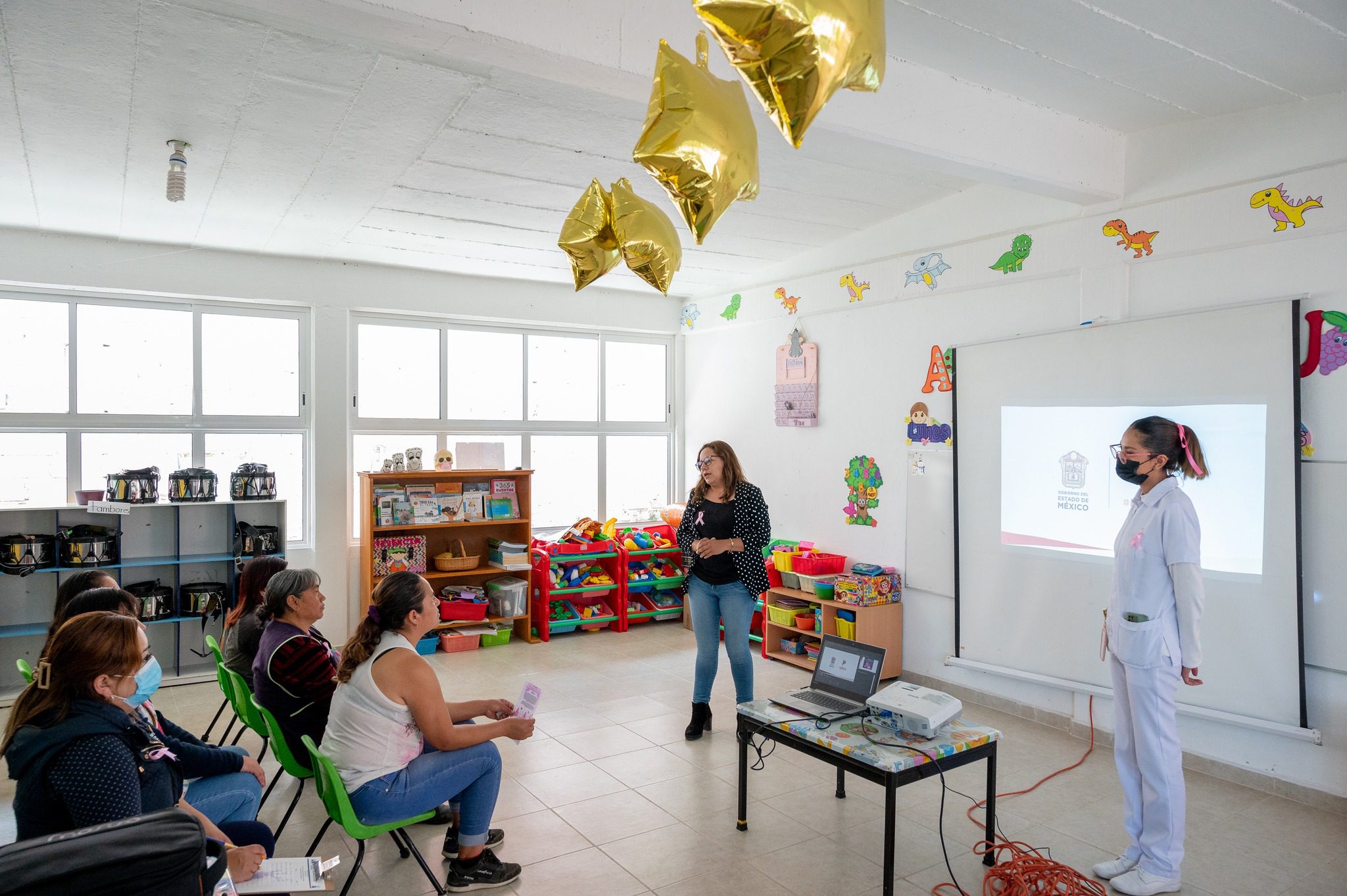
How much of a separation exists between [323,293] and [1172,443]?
555cm

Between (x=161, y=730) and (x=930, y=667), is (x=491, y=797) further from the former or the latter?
(x=930, y=667)

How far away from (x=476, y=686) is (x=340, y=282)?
10.4 feet

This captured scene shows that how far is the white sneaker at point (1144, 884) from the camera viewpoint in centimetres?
286

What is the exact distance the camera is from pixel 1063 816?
346 cm

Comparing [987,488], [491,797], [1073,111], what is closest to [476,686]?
[491,797]

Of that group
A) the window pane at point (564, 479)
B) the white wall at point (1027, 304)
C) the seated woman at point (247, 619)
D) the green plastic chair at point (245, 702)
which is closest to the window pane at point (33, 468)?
the seated woman at point (247, 619)

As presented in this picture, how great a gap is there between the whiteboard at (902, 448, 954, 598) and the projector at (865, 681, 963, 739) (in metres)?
2.17

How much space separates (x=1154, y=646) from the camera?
2951mm

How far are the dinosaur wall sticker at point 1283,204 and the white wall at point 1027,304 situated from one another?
0.03 m

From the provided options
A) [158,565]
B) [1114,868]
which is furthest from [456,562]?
[1114,868]

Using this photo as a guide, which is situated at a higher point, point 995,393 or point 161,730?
point 995,393

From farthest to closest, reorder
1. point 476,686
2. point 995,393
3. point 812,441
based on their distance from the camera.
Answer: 1. point 812,441
2. point 476,686
3. point 995,393

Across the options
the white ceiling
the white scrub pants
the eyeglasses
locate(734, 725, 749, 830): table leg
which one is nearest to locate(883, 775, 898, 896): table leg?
locate(734, 725, 749, 830): table leg

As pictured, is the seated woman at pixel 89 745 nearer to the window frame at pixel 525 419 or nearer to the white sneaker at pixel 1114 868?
the white sneaker at pixel 1114 868
